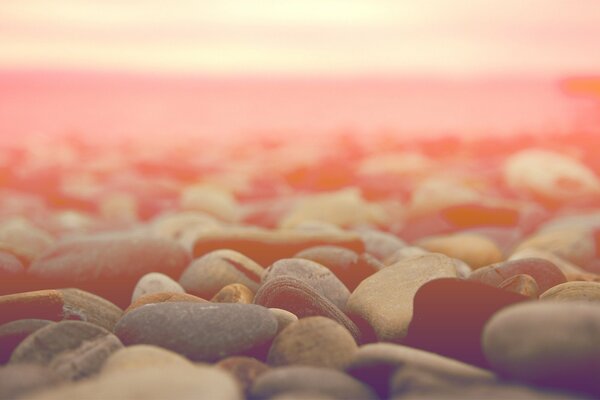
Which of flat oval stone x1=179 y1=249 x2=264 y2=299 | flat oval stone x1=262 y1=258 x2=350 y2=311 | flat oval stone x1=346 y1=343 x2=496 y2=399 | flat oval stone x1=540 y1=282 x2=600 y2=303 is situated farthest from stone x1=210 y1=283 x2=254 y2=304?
flat oval stone x1=540 y1=282 x2=600 y2=303

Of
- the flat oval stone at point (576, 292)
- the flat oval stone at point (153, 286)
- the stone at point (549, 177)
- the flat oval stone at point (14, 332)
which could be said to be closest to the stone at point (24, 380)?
the flat oval stone at point (14, 332)

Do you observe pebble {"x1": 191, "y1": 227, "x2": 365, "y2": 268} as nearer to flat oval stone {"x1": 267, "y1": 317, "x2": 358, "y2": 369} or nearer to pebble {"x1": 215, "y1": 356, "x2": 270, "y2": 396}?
flat oval stone {"x1": 267, "y1": 317, "x2": 358, "y2": 369}

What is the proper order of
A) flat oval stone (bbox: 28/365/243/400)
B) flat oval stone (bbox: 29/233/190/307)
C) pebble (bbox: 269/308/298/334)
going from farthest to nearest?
flat oval stone (bbox: 29/233/190/307) → pebble (bbox: 269/308/298/334) → flat oval stone (bbox: 28/365/243/400)

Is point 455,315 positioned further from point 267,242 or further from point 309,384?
point 267,242

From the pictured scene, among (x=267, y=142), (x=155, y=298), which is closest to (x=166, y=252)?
(x=155, y=298)

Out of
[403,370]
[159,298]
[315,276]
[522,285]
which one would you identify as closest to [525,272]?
[522,285]

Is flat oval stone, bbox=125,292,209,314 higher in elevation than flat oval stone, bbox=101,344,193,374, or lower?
lower
